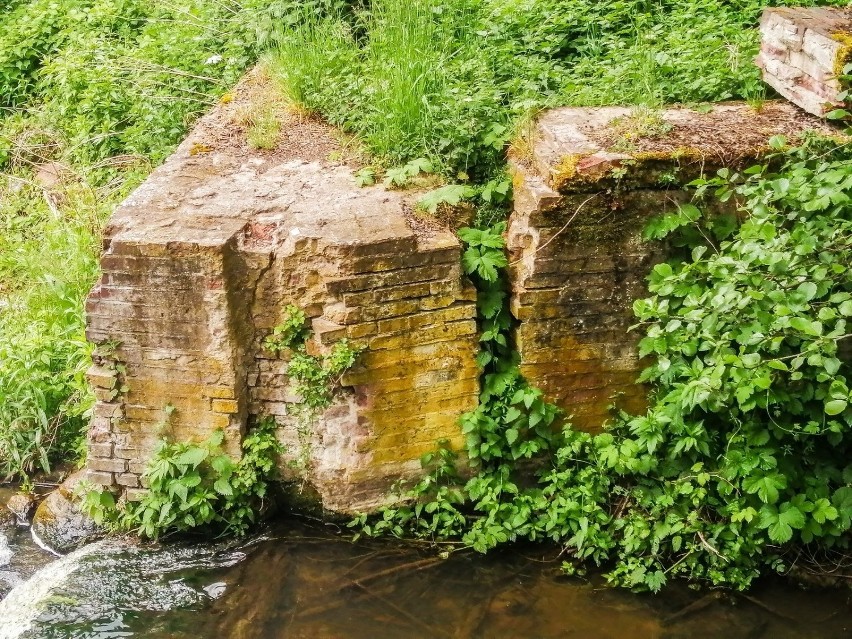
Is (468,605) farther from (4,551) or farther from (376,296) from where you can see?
(4,551)

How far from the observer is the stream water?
379 centimetres

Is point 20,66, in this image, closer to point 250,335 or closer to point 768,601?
point 250,335

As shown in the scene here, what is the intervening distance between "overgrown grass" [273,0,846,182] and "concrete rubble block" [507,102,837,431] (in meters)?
0.43

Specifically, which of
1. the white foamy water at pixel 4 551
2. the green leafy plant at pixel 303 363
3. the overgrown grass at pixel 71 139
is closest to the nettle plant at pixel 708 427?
the green leafy plant at pixel 303 363

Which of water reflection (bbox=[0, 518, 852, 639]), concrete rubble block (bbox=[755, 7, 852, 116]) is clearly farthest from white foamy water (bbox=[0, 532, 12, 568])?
concrete rubble block (bbox=[755, 7, 852, 116])

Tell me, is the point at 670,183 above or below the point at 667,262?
above

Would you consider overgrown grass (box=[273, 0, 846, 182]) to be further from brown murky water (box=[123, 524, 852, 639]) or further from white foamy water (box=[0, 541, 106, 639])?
white foamy water (box=[0, 541, 106, 639])

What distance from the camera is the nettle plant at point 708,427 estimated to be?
143 inches

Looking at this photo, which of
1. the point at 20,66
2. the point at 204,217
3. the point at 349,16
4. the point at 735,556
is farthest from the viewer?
the point at 20,66

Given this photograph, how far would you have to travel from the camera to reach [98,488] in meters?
4.41

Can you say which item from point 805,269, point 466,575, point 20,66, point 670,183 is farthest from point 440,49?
point 20,66

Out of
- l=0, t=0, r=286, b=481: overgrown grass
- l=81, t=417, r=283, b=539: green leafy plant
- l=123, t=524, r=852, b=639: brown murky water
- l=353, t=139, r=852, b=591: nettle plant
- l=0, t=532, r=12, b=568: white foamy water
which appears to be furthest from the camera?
l=0, t=0, r=286, b=481: overgrown grass

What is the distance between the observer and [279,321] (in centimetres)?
425

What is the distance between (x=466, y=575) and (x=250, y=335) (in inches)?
62.6
